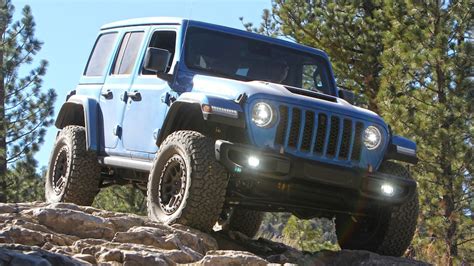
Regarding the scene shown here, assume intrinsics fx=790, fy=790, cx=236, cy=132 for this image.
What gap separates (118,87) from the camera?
780cm

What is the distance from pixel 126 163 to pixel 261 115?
1.78 meters

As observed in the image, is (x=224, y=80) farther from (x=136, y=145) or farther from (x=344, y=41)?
(x=344, y=41)

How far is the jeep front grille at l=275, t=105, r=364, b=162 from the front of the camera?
6070 mm

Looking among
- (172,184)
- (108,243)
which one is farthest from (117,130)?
(108,243)

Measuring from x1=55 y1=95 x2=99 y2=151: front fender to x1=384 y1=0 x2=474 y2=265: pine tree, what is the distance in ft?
21.8

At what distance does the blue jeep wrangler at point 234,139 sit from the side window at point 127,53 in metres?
0.02

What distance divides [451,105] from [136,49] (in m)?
7.51

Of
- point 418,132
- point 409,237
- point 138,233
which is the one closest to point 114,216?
point 138,233

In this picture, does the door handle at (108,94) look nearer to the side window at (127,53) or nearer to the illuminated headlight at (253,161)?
the side window at (127,53)

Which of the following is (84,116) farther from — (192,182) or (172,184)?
(192,182)

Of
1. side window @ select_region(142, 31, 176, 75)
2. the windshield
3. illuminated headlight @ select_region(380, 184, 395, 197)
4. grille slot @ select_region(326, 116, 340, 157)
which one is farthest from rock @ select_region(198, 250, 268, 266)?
side window @ select_region(142, 31, 176, 75)

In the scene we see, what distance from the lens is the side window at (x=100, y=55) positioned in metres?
8.61

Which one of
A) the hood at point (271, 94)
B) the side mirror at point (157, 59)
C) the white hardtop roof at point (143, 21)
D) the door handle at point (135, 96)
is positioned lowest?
the door handle at point (135, 96)

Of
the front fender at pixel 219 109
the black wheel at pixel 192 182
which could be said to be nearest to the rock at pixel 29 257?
the black wheel at pixel 192 182
